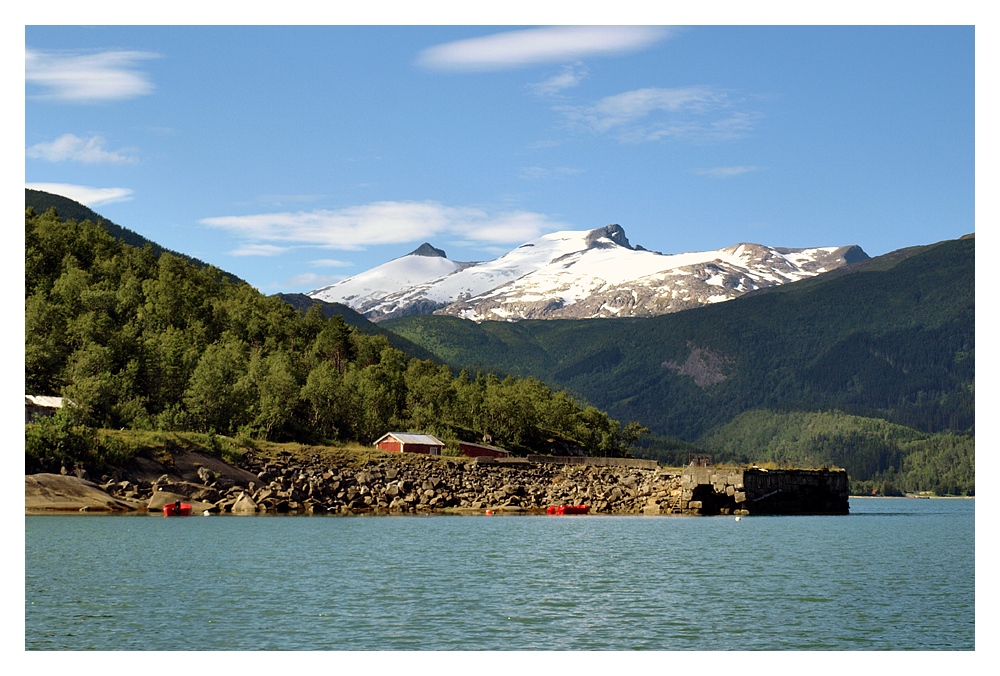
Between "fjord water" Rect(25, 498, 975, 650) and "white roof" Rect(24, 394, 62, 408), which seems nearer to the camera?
"fjord water" Rect(25, 498, 975, 650)

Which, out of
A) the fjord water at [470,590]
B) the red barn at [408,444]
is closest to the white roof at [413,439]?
the red barn at [408,444]

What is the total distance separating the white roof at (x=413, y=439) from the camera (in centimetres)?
13036

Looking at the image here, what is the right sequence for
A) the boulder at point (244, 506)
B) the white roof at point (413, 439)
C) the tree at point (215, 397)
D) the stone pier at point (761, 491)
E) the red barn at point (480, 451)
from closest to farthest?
the boulder at point (244, 506)
the stone pier at point (761, 491)
the tree at point (215, 397)
the white roof at point (413, 439)
the red barn at point (480, 451)

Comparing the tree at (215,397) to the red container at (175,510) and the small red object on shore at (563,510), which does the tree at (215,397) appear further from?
the small red object on shore at (563,510)

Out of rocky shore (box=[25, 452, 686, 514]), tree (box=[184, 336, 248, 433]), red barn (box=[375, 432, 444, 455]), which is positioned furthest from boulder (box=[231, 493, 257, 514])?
red barn (box=[375, 432, 444, 455])

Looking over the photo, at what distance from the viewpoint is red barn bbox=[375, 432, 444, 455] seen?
129875mm

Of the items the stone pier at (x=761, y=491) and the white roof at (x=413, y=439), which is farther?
the white roof at (x=413, y=439)

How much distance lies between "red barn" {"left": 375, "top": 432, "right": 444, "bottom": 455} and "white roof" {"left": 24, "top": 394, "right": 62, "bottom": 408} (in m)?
36.0

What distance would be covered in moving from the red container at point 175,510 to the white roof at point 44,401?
21.3 metres

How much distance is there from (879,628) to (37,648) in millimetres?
25385

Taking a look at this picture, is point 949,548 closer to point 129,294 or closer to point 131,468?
point 131,468

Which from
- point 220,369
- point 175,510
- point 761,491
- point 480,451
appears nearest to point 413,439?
point 480,451

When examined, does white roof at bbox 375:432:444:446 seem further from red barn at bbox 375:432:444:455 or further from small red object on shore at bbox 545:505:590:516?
small red object on shore at bbox 545:505:590:516
